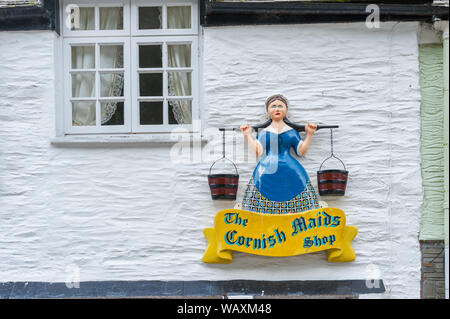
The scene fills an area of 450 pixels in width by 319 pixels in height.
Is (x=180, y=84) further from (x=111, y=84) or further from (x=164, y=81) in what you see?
(x=111, y=84)

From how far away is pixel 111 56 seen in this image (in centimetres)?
697

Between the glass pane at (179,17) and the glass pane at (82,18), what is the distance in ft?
2.78

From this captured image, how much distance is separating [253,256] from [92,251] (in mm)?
1653

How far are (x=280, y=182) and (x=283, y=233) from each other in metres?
0.50

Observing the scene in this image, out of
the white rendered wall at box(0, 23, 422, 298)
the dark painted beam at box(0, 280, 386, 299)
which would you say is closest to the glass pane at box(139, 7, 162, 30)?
the white rendered wall at box(0, 23, 422, 298)

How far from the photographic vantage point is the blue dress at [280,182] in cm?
633

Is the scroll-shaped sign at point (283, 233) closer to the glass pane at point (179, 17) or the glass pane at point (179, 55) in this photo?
the glass pane at point (179, 55)

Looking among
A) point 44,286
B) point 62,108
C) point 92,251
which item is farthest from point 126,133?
point 44,286

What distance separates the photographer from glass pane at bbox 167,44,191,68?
272 inches

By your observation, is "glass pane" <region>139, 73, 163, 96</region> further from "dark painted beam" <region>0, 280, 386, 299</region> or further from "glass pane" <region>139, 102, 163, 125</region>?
"dark painted beam" <region>0, 280, 386, 299</region>

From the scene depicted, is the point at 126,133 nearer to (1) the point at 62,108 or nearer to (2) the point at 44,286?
(1) the point at 62,108

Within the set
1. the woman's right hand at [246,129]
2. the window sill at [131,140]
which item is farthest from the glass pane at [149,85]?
the woman's right hand at [246,129]

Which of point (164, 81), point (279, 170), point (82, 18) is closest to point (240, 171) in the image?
point (279, 170)

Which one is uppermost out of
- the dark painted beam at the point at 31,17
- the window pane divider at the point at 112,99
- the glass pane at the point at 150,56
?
the dark painted beam at the point at 31,17
